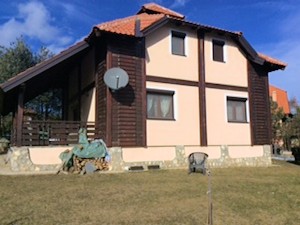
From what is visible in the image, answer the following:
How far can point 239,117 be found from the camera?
55.7 feet

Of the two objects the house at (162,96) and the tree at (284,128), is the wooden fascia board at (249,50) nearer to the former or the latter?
the house at (162,96)

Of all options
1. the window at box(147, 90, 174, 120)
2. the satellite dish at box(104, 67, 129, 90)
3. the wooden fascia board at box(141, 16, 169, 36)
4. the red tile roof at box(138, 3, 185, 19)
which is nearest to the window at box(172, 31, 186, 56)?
the wooden fascia board at box(141, 16, 169, 36)

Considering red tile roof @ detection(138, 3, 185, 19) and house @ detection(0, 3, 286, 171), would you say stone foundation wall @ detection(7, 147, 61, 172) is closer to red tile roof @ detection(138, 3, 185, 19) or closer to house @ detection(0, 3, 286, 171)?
house @ detection(0, 3, 286, 171)

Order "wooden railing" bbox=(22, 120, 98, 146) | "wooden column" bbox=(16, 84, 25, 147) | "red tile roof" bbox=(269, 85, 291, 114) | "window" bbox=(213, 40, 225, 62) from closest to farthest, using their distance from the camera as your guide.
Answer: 1. "wooden column" bbox=(16, 84, 25, 147)
2. "wooden railing" bbox=(22, 120, 98, 146)
3. "window" bbox=(213, 40, 225, 62)
4. "red tile roof" bbox=(269, 85, 291, 114)

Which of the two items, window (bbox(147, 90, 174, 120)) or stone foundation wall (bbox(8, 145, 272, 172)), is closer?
stone foundation wall (bbox(8, 145, 272, 172))

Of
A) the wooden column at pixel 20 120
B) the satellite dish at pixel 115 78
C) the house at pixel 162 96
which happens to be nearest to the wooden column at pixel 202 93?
the house at pixel 162 96

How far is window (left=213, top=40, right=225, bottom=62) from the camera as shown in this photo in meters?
16.6

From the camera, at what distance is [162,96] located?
48.9 feet

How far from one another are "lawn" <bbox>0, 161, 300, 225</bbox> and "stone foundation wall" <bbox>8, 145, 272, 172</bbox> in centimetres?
150

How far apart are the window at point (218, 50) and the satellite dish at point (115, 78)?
5.54 m

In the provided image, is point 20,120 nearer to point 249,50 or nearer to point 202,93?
point 202,93

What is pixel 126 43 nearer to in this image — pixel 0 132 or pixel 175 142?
pixel 175 142

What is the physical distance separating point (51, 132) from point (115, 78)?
11.1ft

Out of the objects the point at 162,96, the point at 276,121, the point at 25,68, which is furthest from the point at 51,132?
the point at 276,121
